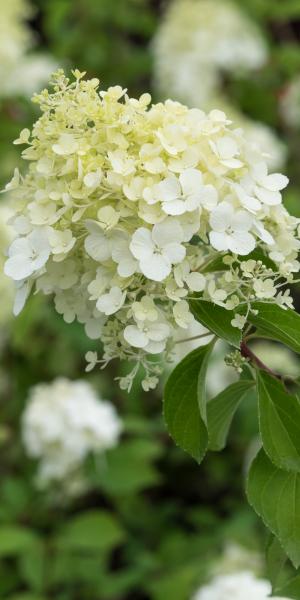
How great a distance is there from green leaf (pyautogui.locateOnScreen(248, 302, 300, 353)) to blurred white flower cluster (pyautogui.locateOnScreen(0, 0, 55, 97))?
306 cm

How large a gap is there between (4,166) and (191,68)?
1.04m

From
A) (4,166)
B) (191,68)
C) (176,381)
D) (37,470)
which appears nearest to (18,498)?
(37,470)

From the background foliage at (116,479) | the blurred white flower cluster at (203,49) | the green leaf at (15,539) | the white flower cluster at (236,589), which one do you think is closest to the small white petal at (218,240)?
the background foliage at (116,479)

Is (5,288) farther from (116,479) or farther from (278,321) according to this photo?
(278,321)

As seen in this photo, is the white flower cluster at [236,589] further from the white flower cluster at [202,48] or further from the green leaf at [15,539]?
the white flower cluster at [202,48]

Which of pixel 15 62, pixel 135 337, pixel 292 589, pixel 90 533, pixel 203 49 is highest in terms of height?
pixel 135 337

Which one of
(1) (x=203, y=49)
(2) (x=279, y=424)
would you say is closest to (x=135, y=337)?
(2) (x=279, y=424)

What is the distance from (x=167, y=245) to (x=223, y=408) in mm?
292

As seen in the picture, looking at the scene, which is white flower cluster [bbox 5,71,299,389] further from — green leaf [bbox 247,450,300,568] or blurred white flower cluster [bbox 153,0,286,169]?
blurred white flower cluster [bbox 153,0,286,169]

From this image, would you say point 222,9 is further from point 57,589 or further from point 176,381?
point 176,381

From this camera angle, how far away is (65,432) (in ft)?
8.79

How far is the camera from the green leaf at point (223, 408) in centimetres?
114

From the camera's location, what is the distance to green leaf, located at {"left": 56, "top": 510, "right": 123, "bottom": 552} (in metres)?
2.58

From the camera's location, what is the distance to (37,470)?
2934 millimetres
